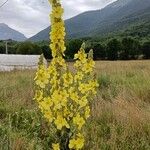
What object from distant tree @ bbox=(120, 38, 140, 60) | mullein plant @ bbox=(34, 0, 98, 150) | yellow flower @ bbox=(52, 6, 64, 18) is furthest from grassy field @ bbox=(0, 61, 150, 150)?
distant tree @ bbox=(120, 38, 140, 60)

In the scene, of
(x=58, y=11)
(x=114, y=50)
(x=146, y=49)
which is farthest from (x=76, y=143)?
(x=146, y=49)

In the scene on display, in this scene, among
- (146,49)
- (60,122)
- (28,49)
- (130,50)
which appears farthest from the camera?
(146,49)

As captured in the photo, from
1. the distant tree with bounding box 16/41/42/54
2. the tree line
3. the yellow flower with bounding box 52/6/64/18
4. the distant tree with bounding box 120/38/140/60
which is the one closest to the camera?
the yellow flower with bounding box 52/6/64/18

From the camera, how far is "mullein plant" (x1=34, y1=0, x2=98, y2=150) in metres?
3.64

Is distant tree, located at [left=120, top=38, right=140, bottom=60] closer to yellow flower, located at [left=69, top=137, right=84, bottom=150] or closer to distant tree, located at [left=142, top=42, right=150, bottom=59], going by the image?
distant tree, located at [left=142, top=42, right=150, bottom=59]

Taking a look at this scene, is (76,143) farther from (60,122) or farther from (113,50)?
(113,50)

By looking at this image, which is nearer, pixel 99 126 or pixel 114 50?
pixel 99 126

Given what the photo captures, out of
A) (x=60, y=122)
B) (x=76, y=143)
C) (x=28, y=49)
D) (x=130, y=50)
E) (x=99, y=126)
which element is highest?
(x=28, y=49)

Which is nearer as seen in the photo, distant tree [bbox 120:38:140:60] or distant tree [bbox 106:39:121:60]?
distant tree [bbox 106:39:121:60]

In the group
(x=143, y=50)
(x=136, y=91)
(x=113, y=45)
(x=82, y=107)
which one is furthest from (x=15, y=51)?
(x=82, y=107)

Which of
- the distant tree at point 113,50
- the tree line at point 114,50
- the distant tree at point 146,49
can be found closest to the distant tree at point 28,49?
the tree line at point 114,50

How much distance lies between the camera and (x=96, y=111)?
718 cm

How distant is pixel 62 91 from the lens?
3678 mm

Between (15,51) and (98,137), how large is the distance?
6766 centimetres
